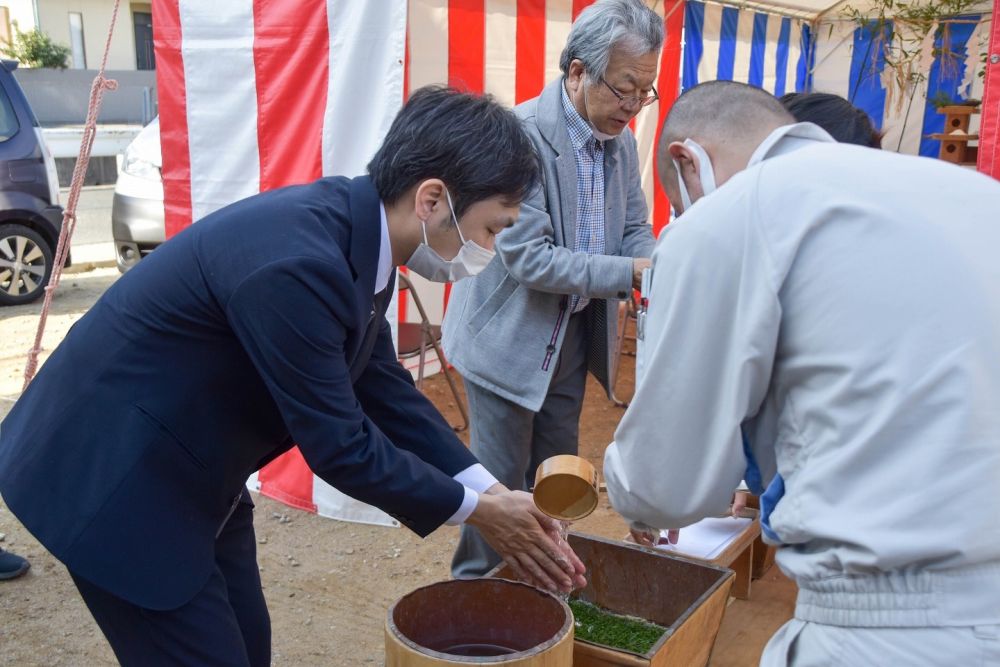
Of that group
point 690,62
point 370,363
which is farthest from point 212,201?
point 690,62

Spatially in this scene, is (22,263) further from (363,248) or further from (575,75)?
(363,248)

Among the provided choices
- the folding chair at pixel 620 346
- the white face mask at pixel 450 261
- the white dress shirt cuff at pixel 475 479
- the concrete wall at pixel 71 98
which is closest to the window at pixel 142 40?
the concrete wall at pixel 71 98

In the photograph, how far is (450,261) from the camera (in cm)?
170

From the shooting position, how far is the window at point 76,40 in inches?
829

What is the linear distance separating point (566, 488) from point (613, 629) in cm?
40

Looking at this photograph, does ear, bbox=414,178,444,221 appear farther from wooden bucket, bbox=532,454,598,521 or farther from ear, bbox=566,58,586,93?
ear, bbox=566,58,586,93

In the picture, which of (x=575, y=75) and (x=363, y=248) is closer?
(x=363, y=248)

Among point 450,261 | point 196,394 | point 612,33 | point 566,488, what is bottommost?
point 566,488

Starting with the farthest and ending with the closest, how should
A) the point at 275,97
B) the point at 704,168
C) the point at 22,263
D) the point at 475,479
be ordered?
the point at 22,263
the point at 275,97
the point at 475,479
the point at 704,168

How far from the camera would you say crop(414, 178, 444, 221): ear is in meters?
1.50

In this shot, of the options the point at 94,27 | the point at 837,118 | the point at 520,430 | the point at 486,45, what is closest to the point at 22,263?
the point at 486,45

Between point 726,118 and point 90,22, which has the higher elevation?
point 726,118

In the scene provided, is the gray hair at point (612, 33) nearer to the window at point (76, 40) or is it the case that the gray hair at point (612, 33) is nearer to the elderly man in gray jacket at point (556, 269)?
the elderly man in gray jacket at point (556, 269)

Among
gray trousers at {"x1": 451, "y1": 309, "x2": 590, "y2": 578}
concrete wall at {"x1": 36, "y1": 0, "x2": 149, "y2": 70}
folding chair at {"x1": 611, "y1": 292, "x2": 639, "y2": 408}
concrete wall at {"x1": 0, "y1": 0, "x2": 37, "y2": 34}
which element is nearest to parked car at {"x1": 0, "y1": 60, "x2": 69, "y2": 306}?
folding chair at {"x1": 611, "y1": 292, "x2": 639, "y2": 408}
